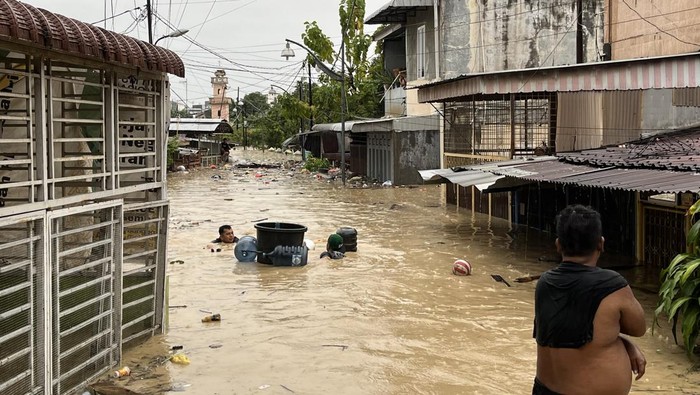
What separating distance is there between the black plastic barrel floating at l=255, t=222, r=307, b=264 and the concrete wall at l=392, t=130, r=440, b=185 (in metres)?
17.9

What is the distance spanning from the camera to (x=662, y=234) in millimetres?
13398

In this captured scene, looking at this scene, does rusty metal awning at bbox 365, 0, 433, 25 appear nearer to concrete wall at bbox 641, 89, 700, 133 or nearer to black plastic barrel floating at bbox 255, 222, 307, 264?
concrete wall at bbox 641, 89, 700, 133

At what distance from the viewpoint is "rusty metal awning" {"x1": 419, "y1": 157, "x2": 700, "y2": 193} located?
9.68 m

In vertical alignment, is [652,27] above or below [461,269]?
above

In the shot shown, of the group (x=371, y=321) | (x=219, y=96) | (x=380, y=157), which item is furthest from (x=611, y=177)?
(x=219, y=96)

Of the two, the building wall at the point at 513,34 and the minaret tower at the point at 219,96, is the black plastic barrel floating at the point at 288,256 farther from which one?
the minaret tower at the point at 219,96

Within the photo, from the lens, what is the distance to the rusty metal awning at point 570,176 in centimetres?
968

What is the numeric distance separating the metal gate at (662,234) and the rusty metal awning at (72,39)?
8882 millimetres

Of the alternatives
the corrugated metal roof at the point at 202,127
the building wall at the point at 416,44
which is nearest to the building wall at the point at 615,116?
the building wall at the point at 416,44

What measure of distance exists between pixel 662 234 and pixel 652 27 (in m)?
6.55

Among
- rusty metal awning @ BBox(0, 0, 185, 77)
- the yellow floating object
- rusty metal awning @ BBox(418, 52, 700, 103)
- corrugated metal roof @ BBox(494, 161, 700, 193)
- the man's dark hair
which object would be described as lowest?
the yellow floating object

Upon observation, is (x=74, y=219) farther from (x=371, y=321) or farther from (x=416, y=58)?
(x=416, y=58)

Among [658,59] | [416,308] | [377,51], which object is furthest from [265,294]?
[377,51]

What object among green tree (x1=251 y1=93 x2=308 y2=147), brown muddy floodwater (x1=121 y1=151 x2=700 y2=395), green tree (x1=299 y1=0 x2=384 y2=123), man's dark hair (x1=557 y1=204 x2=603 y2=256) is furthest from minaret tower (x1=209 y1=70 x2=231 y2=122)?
man's dark hair (x1=557 y1=204 x2=603 y2=256)
